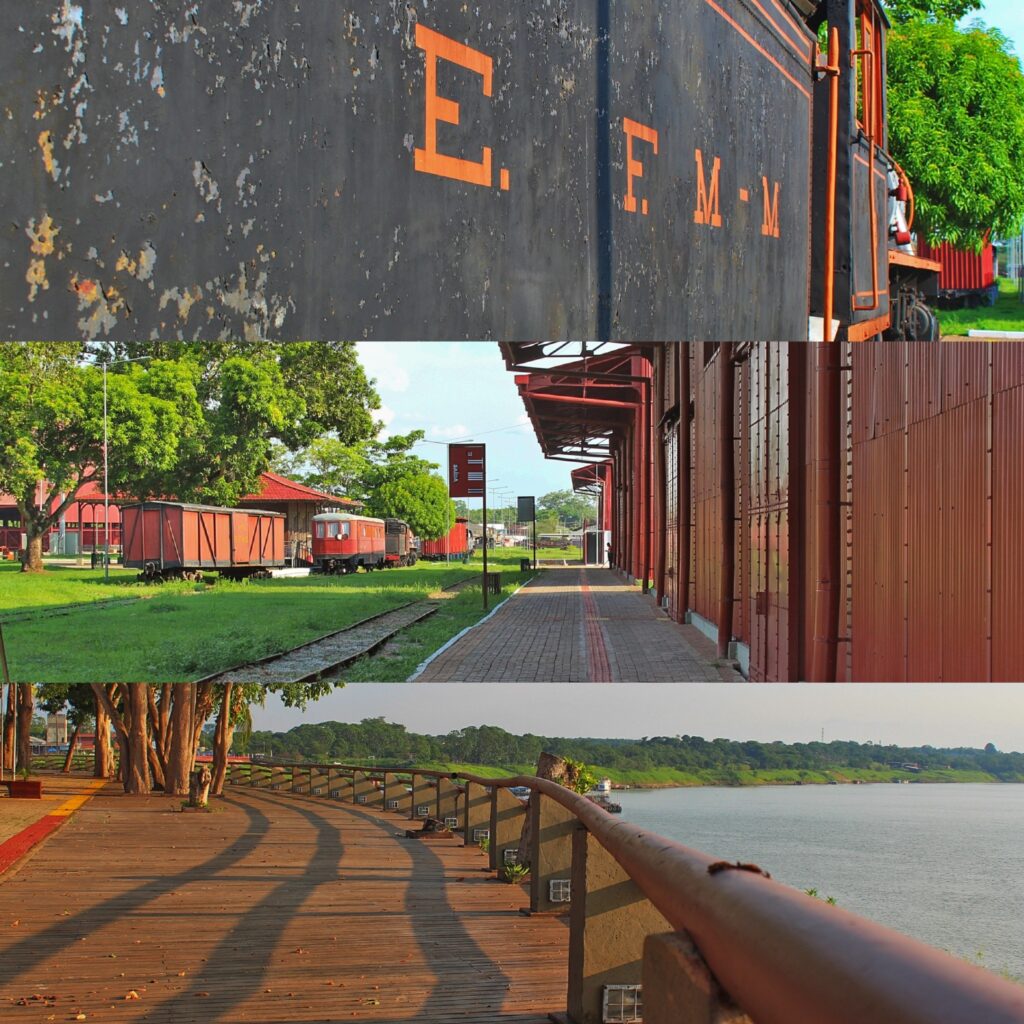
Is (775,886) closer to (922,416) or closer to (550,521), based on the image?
(550,521)

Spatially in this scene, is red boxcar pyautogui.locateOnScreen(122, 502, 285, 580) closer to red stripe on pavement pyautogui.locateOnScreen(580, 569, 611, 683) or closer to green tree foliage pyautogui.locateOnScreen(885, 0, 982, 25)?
red stripe on pavement pyautogui.locateOnScreen(580, 569, 611, 683)

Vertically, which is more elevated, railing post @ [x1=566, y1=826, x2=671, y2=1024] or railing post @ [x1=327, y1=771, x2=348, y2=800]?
railing post @ [x1=566, y1=826, x2=671, y2=1024]

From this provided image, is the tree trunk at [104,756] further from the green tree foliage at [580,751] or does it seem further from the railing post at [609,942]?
the railing post at [609,942]

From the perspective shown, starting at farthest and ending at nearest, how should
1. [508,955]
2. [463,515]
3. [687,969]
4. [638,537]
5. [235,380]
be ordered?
[638,537] → [508,955] → [463,515] → [235,380] → [687,969]

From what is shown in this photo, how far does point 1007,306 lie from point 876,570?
97 cm

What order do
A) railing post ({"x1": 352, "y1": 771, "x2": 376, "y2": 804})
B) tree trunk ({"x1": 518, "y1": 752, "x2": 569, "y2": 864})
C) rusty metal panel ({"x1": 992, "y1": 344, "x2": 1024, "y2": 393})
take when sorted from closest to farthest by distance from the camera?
rusty metal panel ({"x1": 992, "y1": 344, "x2": 1024, "y2": 393}) → tree trunk ({"x1": 518, "y1": 752, "x2": 569, "y2": 864}) → railing post ({"x1": 352, "y1": 771, "x2": 376, "y2": 804})

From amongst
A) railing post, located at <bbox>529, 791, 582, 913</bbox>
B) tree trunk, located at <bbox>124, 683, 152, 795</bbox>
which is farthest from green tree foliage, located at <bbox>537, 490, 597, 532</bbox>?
tree trunk, located at <bbox>124, 683, 152, 795</bbox>

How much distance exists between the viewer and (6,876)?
8.66 meters

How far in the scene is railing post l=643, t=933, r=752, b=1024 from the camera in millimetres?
1347

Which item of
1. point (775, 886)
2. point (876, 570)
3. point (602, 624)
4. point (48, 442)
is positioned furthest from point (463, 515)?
point (775, 886)

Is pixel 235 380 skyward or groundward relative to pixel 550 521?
skyward

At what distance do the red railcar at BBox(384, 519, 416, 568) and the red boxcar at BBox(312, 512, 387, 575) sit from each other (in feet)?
0.06

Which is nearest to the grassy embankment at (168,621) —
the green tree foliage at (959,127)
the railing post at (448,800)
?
the green tree foliage at (959,127)

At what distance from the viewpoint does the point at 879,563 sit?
3.88 m
